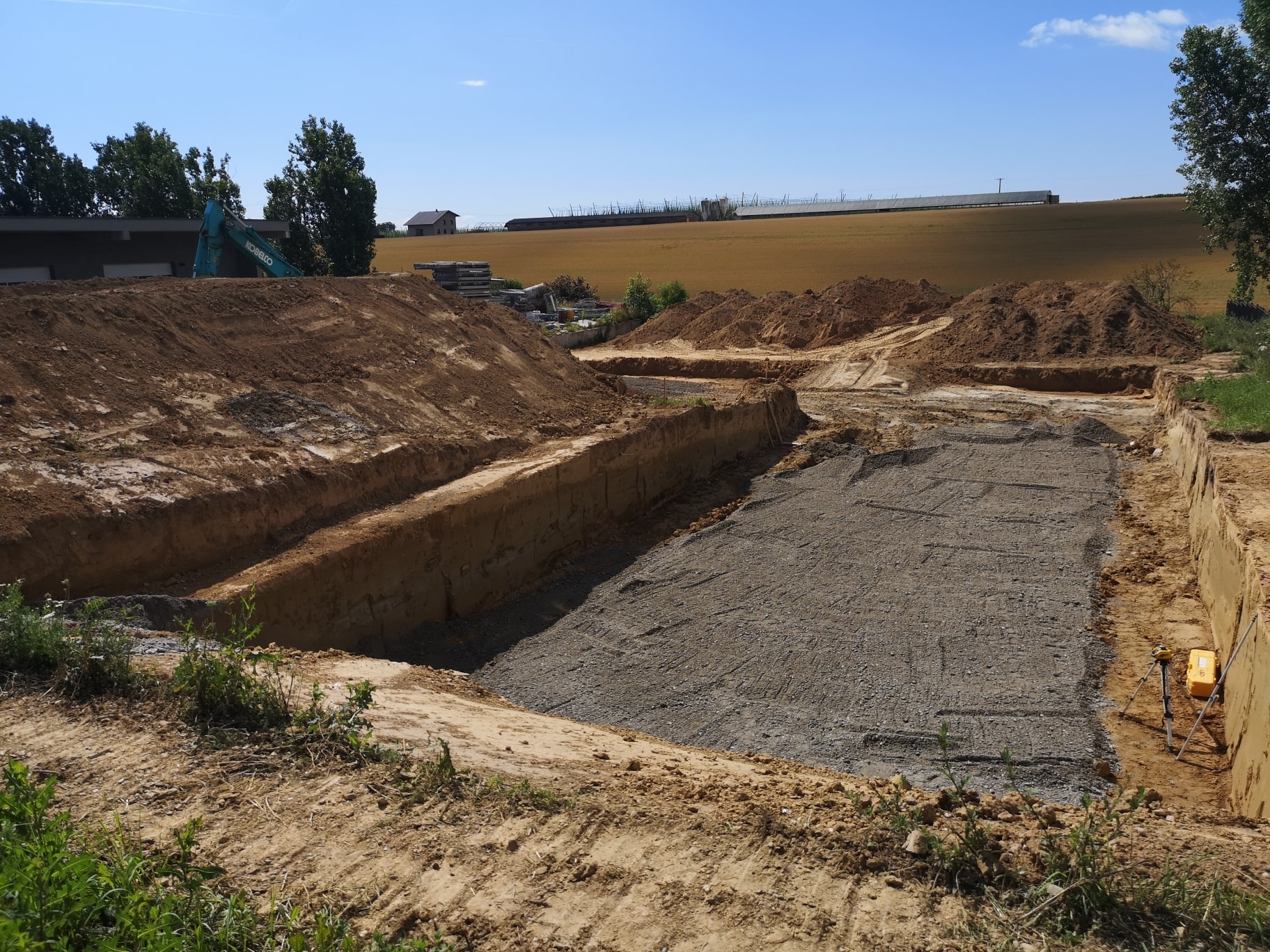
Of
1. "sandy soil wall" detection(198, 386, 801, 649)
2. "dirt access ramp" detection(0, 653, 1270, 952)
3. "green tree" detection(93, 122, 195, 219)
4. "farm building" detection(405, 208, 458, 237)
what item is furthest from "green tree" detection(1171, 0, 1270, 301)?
"farm building" detection(405, 208, 458, 237)

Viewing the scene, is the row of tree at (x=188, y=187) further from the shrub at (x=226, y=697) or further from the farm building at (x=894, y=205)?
the farm building at (x=894, y=205)

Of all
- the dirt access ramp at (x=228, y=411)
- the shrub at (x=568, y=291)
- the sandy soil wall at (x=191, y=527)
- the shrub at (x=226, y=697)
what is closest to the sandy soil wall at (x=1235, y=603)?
the shrub at (x=226, y=697)

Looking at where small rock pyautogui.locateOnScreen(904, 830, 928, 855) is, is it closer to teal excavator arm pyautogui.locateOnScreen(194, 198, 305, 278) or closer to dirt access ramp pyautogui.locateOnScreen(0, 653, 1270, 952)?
dirt access ramp pyautogui.locateOnScreen(0, 653, 1270, 952)

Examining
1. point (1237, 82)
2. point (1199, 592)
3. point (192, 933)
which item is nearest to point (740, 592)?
point (1199, 592)

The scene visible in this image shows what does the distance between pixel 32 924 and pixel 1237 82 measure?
81.0ft

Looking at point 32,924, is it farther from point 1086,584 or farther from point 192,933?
point 1086,584

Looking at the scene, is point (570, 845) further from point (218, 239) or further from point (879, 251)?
point (879, 251)

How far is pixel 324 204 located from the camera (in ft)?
111

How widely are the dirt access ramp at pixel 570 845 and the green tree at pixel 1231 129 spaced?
813 inches

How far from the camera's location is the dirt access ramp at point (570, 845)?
3.67 meters

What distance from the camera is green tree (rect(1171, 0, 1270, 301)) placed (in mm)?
19859

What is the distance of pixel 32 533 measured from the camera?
313 inches

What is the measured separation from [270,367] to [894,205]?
269 ft

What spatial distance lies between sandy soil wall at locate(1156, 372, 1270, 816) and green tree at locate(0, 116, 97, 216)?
121 ft
